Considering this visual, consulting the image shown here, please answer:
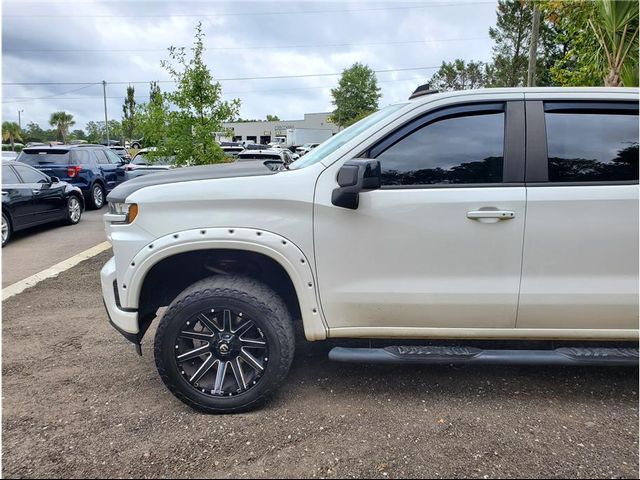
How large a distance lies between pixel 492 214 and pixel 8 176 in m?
9.12

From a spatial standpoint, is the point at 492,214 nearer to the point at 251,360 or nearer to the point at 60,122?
the point at 251,360

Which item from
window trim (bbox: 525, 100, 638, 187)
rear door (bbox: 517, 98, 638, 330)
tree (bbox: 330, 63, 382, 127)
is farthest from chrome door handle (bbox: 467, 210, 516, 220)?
tree (bbox: 330, 63, 382, 127)

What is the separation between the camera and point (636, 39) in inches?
247

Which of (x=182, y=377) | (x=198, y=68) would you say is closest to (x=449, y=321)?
(x=182, y=377)

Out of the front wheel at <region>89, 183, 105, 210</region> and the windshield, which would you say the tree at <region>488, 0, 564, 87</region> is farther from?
the windshield

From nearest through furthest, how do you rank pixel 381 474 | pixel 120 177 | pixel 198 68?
pixel 381 474
pixel 198 68
pixel 120 177

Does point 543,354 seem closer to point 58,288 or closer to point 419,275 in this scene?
point 419,275

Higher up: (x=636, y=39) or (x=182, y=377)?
(x=636, y=39)

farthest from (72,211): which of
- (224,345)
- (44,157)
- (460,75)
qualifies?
(460,75)

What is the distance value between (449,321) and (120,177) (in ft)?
43.6

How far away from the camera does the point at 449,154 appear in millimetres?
2895

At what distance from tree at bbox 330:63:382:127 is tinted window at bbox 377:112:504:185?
227ft

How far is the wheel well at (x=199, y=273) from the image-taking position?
9.86 ft

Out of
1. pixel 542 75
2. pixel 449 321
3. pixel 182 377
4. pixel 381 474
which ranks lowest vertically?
pixel 381 474
